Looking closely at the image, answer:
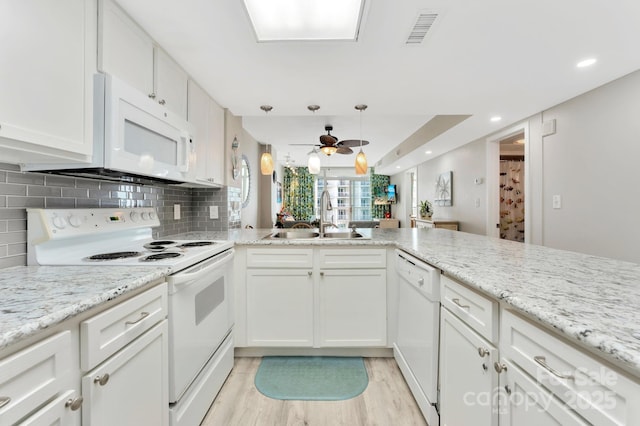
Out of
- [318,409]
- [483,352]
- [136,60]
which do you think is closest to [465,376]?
[483,352]

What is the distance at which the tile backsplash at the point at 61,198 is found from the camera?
110 centimetres

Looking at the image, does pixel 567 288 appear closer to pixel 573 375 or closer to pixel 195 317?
pixel 573 375

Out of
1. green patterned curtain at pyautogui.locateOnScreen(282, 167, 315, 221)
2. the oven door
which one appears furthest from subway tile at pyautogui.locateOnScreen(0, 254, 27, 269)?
green patterned curtain at pyautogui.locateOnScreen(282, 167, 315, 221)

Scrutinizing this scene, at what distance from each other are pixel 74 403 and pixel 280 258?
4.51 feet

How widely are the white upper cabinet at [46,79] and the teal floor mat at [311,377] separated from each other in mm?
1625

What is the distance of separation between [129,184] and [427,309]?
1.95 meters

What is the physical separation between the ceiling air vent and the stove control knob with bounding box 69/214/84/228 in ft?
6.52

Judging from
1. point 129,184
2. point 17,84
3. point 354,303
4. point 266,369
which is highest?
point 17,84

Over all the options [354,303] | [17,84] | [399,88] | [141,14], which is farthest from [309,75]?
[354,303]

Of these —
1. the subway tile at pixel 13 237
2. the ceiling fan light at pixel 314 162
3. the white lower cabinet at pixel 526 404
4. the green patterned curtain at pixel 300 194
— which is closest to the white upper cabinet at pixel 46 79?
the subway tile at pixel 13 237

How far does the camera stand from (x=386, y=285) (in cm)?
202

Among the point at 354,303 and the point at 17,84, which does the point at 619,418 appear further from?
the point at 17,84

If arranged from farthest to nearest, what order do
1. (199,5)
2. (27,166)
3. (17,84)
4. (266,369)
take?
(266,369) < (199,5) < (27,166) < (17,84)

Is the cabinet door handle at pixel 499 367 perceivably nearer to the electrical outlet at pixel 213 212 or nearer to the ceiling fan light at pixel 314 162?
the electrical outlet at pixel 213 212
